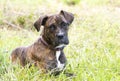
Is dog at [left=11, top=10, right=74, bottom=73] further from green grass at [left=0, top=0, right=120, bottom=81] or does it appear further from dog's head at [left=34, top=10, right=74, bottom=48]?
green grass at [left=0, top=0, right=120, bottom=81]

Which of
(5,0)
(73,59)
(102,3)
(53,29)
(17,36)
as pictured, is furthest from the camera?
(102,3)

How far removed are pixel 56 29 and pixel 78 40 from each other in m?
2.25

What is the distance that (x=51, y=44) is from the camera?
6203 millimetres

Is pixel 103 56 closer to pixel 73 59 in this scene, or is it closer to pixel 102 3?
pixel 73 59

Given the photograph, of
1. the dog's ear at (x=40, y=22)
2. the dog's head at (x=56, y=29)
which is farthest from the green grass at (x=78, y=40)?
the dog's ear at (x=40, y=22)

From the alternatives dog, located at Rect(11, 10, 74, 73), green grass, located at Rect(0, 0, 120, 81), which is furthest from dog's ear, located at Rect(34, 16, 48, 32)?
green grass, located at Rect(0, 0, 120, 81)

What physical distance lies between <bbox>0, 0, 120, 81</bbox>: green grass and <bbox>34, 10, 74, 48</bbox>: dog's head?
0.47 metres

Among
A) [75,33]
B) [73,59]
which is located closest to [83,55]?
[73,59]

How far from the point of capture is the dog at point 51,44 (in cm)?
604

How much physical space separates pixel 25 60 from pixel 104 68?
46.9 inches

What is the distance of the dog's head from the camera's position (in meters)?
5.98

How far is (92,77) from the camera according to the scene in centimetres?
617

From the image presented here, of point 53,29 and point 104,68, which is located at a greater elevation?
point 53,29

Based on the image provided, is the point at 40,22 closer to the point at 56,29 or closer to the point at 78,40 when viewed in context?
the point at 56,29
